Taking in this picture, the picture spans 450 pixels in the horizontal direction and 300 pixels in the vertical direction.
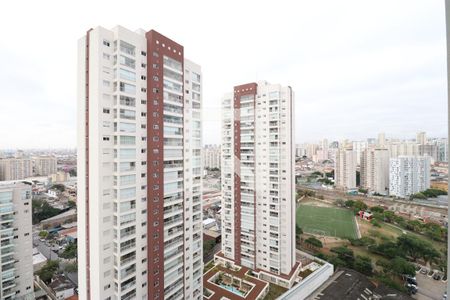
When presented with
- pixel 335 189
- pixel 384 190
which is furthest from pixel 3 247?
pixel 384 190

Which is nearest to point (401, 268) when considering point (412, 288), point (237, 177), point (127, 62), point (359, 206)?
point (412, 288)

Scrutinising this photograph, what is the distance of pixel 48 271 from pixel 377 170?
61.5 ft

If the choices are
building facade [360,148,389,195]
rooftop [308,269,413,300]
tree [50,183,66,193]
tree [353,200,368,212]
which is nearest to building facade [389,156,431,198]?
building facade [360,148,389,195]

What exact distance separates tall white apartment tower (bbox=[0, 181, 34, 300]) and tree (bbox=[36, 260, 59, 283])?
23.6 inches

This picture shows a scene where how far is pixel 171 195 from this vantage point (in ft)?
14.1

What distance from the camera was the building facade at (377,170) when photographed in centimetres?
1554

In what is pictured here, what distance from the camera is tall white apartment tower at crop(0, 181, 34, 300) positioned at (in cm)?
551

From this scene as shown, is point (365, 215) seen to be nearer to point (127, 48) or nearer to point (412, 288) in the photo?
point (412, 288)

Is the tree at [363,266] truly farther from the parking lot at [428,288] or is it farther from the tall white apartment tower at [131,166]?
the tall white apartment tower at [131,166]

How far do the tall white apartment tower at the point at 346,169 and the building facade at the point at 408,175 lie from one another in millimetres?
2770

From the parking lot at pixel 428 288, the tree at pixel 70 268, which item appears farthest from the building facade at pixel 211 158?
the parking lot at pixel 428 288

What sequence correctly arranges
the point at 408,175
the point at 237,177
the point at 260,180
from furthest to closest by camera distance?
the point at 408,175
the point at 237,177
the point at 260,180

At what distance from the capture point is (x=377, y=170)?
51.4ft

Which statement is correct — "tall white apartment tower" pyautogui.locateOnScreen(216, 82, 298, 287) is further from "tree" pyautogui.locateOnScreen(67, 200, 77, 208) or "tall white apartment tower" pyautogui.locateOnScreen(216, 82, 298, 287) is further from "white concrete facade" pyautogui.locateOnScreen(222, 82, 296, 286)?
"tree" pyautogui.locateOnScreen(67, 200, 77, 208)
